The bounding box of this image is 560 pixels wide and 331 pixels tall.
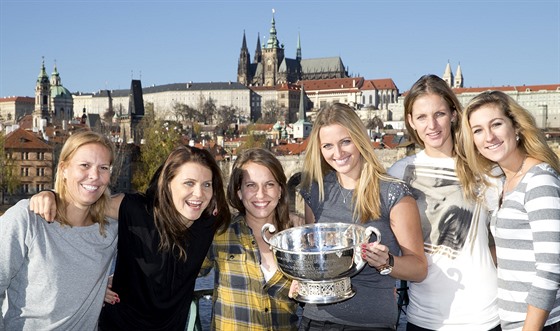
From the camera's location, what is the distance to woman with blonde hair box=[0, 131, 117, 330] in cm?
230

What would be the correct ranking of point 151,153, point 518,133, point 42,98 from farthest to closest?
1. point 42,98
2. point 151,153
3. point 518,133

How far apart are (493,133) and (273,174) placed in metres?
0.84

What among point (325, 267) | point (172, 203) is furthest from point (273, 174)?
point (325, 267)

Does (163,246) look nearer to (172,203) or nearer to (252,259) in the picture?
(172,203)

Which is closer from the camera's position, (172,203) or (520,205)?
(520,205)

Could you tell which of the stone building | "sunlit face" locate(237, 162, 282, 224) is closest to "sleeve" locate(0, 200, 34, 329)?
"sunlit face" locate(237, 162, 282, 224)

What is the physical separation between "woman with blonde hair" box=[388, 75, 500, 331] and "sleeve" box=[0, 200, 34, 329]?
1.42 meters

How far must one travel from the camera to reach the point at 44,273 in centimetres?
232

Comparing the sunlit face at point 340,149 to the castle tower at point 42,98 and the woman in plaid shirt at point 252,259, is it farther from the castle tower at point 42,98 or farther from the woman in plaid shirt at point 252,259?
the castle tower at point 42,98

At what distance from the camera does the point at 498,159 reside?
8.03ft

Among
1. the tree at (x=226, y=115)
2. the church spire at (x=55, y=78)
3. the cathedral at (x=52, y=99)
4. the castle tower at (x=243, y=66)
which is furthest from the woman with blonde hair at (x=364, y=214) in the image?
the castle tower at (x=243, y=66)

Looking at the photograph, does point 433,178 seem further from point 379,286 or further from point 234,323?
point 234,323

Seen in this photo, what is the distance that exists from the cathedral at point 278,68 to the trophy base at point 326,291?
3743 inches

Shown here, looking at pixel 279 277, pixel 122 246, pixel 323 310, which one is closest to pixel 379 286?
pixel 323 310
